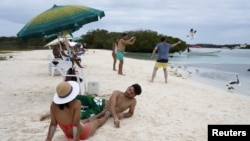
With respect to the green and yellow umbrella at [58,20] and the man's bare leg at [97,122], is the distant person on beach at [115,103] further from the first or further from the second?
the green and yellow umbrella at [58,20]

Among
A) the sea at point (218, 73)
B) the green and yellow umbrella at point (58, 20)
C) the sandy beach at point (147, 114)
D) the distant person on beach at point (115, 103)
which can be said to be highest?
the green and yellow umbrella at point (58, 20)

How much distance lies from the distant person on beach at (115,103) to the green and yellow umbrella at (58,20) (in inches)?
58.0

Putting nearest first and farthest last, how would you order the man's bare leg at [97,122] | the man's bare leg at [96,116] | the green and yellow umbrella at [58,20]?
the man's bare leg at [97,122] → the man's bare leg at [96,116] → the green and yellow umbrella at [58,20]

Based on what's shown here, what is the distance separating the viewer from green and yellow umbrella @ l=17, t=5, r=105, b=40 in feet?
21.7

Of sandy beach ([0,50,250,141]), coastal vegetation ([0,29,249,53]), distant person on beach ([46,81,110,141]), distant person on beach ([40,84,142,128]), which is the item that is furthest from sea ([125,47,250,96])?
coastal vegetation ([0,29,249,53])

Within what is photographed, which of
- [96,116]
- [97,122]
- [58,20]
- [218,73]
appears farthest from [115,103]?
[218,73]

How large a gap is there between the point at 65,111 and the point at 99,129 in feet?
4.31

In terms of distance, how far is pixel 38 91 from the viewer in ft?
30.3

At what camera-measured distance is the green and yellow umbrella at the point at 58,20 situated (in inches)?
260

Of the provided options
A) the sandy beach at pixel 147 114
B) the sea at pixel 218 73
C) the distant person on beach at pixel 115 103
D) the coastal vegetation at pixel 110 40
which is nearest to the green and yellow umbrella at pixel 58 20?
the distant person on beach at pixel 115 103

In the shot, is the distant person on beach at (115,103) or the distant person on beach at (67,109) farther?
the distant person on beach at (115,103)

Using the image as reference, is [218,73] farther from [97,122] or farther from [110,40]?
[110,40]

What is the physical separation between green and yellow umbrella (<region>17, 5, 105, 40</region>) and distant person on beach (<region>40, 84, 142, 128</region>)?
147cm

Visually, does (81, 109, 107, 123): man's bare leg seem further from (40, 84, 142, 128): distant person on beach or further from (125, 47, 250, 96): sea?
(125, 47, 250, 96): sea
